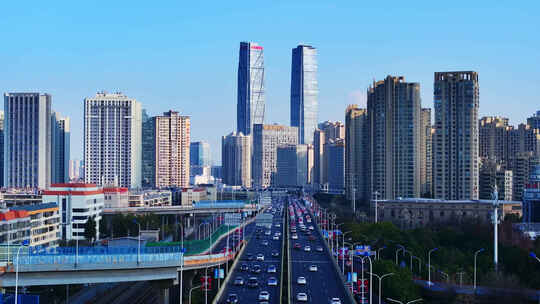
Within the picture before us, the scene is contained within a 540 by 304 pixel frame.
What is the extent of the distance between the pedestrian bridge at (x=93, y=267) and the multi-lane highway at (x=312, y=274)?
897 centimetres

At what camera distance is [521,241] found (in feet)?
223

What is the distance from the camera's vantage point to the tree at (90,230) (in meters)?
84.8

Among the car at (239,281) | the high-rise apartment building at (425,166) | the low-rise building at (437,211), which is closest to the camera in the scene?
the car at (239,281)

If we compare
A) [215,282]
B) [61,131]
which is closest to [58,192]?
[215,282]

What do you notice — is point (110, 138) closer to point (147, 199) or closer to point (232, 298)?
point (147, 199)

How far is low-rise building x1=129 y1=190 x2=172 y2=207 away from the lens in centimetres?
12562

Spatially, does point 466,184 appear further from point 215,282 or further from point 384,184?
point 215,282

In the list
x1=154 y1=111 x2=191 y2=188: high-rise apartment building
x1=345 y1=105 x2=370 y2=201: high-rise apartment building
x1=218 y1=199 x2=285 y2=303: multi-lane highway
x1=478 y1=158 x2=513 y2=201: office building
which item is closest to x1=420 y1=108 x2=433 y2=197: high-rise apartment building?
x1=478 y1=158 x2=513 y2=201: office building

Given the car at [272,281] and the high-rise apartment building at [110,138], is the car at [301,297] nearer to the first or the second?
the car at [272,281]

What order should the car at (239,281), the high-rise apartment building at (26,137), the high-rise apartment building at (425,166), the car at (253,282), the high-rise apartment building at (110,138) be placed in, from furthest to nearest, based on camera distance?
the high-rise apartment building at (110,138)
the high-rise apartment building at (26,137)
the high-rise apartment building at (425,166)
the car at (239,281)
the car at (253,282)

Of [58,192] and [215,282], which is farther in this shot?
[58,192]

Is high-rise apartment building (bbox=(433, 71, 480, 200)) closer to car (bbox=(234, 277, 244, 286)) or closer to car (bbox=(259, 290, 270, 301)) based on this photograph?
car (bbox=(234, 277, 244, 286))

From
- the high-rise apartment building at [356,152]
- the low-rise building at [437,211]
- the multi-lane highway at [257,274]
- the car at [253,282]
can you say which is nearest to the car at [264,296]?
the multi-lane highway at [257,274]

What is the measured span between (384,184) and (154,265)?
87598mm
